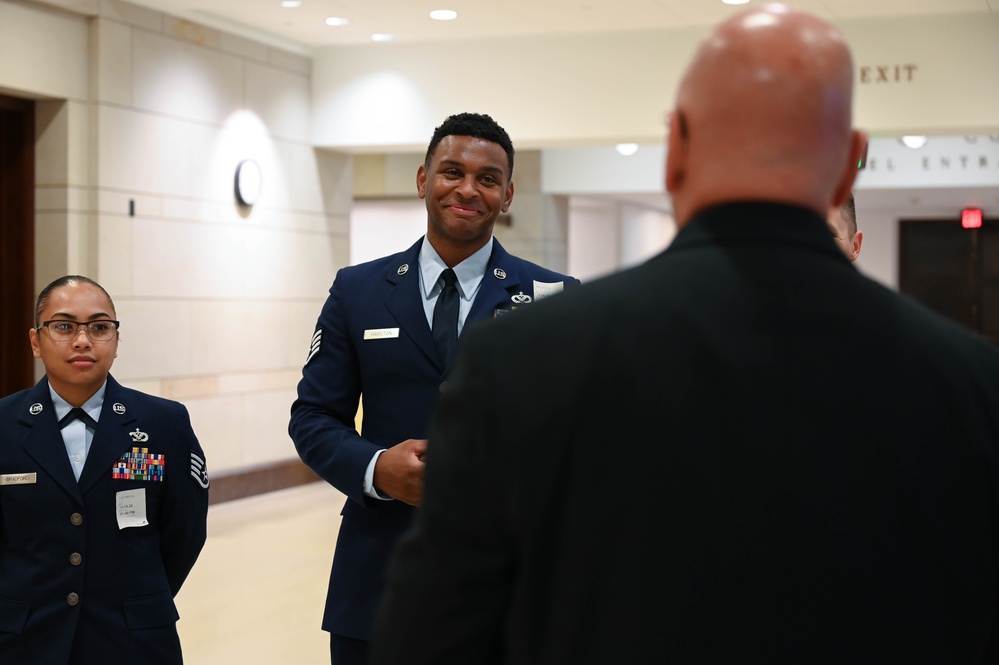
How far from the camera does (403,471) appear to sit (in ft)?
7.71

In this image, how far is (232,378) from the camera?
10578 mm

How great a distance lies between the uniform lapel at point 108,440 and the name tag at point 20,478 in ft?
0.38

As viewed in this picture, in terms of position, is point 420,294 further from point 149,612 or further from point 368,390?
point 149,612

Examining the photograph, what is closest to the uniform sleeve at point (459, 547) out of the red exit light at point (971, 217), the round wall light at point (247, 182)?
the round wall light at point (247, 182)

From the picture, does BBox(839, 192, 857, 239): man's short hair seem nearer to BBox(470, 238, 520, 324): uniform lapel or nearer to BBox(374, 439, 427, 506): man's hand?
BBox(470, 238, 520, 324): uniform lapel

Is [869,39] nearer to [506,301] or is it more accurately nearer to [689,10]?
[689,10]

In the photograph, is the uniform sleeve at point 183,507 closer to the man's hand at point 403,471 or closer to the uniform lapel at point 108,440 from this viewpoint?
the uniform lapel at point 108,440

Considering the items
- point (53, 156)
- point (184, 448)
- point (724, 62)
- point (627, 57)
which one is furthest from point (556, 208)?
point (724, 62)

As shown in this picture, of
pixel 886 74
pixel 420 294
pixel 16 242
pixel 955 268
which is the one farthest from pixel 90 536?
pixel 955 268

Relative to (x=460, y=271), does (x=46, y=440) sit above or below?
below

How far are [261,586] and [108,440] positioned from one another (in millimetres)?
4586

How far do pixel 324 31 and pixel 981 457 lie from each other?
1026cm

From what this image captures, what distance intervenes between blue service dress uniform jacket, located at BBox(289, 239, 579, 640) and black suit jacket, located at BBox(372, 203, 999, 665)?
137 centimetres

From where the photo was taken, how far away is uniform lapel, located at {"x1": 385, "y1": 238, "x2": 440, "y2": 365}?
2688 millimetres
